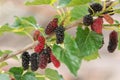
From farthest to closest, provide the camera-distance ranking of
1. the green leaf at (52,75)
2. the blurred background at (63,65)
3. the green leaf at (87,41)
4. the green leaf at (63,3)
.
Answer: the blurred background at (63,65)
the green leaf at (52,75)
the green leaf at (87,41)
the green leaf at (63,3)

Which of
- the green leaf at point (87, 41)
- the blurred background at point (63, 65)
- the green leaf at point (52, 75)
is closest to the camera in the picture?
the green leaf at point (87, 41)

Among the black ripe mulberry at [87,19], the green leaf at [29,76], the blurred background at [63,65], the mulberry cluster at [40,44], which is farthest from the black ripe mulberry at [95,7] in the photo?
the blurred background at [63,65]

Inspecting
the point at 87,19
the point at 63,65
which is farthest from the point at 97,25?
the point at 63,65

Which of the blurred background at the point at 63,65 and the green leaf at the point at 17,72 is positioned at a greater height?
the blurred background at the point at 63,65

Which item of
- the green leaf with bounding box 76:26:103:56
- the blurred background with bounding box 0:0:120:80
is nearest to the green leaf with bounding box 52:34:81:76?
the green leaf with bounding box 76:26:103:56

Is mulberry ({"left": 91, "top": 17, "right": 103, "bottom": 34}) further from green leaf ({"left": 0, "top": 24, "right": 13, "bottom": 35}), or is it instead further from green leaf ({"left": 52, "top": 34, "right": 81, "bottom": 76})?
green leaf ({"left": 0, "top": 24, "right": 13, "bottom": 35})

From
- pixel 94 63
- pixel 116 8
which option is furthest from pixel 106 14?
pixel 94 63

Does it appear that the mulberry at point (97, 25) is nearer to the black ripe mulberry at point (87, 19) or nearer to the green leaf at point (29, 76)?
the black ripe mulberry at point (87, 19)
